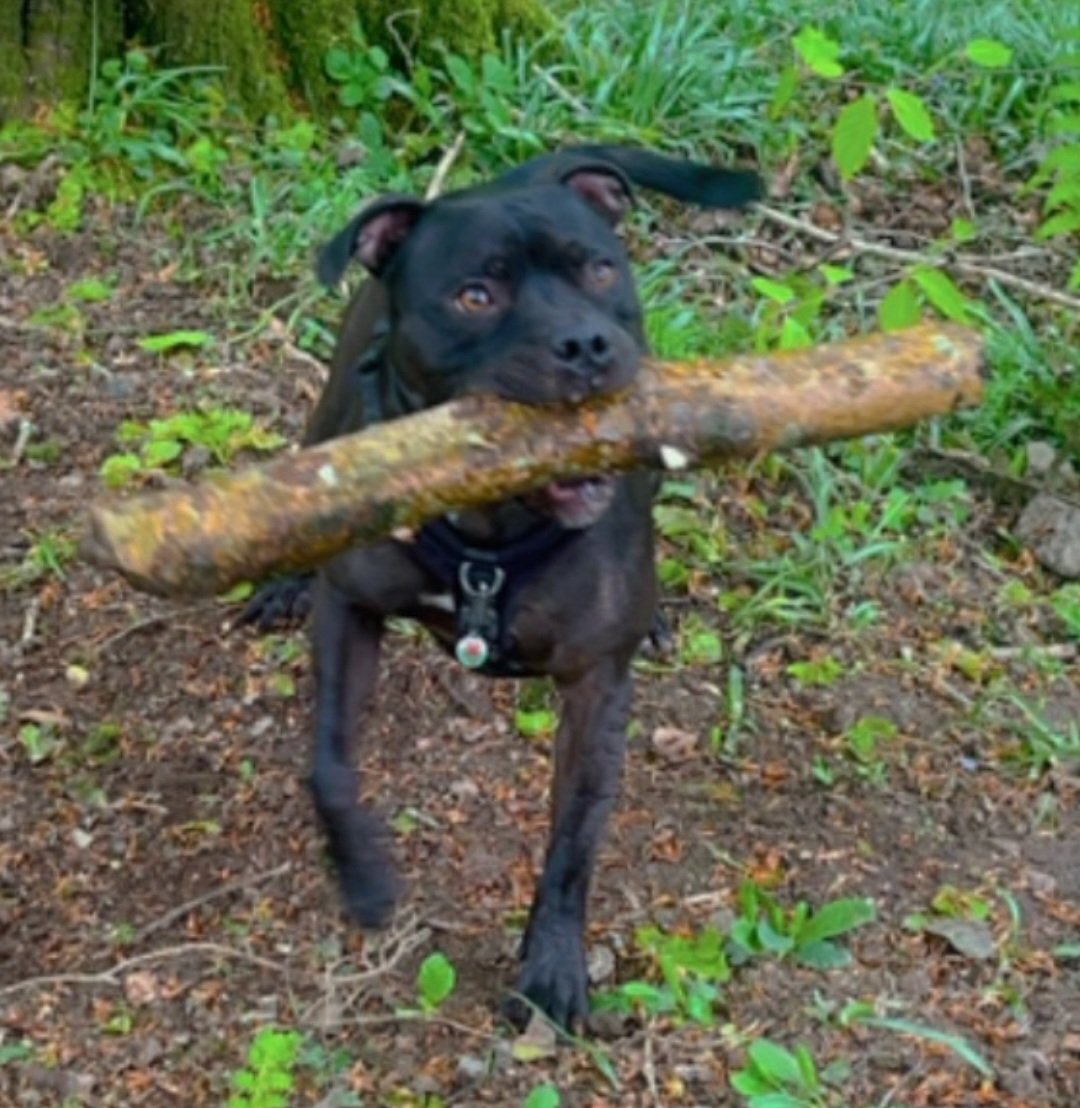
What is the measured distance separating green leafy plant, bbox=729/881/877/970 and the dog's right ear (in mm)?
1297

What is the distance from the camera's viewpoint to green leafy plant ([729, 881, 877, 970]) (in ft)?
13.3

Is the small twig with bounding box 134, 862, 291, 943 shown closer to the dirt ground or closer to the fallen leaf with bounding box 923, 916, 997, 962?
the dirt ground

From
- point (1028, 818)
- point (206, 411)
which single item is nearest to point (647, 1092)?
point (1028, 818)

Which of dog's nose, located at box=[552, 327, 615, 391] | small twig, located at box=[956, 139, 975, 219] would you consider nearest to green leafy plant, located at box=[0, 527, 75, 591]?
dog's nose, located at box=[552, 327, 615, 391]

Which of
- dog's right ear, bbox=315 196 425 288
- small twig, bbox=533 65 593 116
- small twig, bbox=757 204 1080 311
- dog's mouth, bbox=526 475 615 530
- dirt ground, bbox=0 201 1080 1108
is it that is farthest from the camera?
small twig, bbox=533 65 593 116

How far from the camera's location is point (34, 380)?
18.0 ft

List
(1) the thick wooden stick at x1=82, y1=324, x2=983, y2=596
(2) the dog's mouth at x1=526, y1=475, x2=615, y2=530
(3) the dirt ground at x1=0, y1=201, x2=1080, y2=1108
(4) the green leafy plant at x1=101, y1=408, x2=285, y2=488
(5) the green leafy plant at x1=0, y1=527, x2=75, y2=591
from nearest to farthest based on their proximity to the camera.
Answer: (1) the thick wooden stick at x1=82, y1=324, x2=983, y2=596 < (2) the dog's mouth at x1=526, y1=475, x2=615, y2=530 < (3) the dirt ground at x1=0, y1=201, x2=1080, y2=1108 < (5) the green leafy plant at x1=0, y1=527, x2=75, y2=591 < (4) the green leafy plant at x1=101, y1=408, x2=285, y2=488

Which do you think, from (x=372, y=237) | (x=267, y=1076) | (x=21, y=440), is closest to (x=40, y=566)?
(x=21, y=440)

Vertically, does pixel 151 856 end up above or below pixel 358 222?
below

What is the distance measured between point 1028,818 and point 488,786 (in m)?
1.03

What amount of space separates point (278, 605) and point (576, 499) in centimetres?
144

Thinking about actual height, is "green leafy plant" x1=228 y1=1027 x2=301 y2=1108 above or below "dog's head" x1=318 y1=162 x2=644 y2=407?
below

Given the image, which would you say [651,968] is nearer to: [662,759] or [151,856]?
[662,759]

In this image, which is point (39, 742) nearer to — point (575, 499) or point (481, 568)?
point (481, 568)
